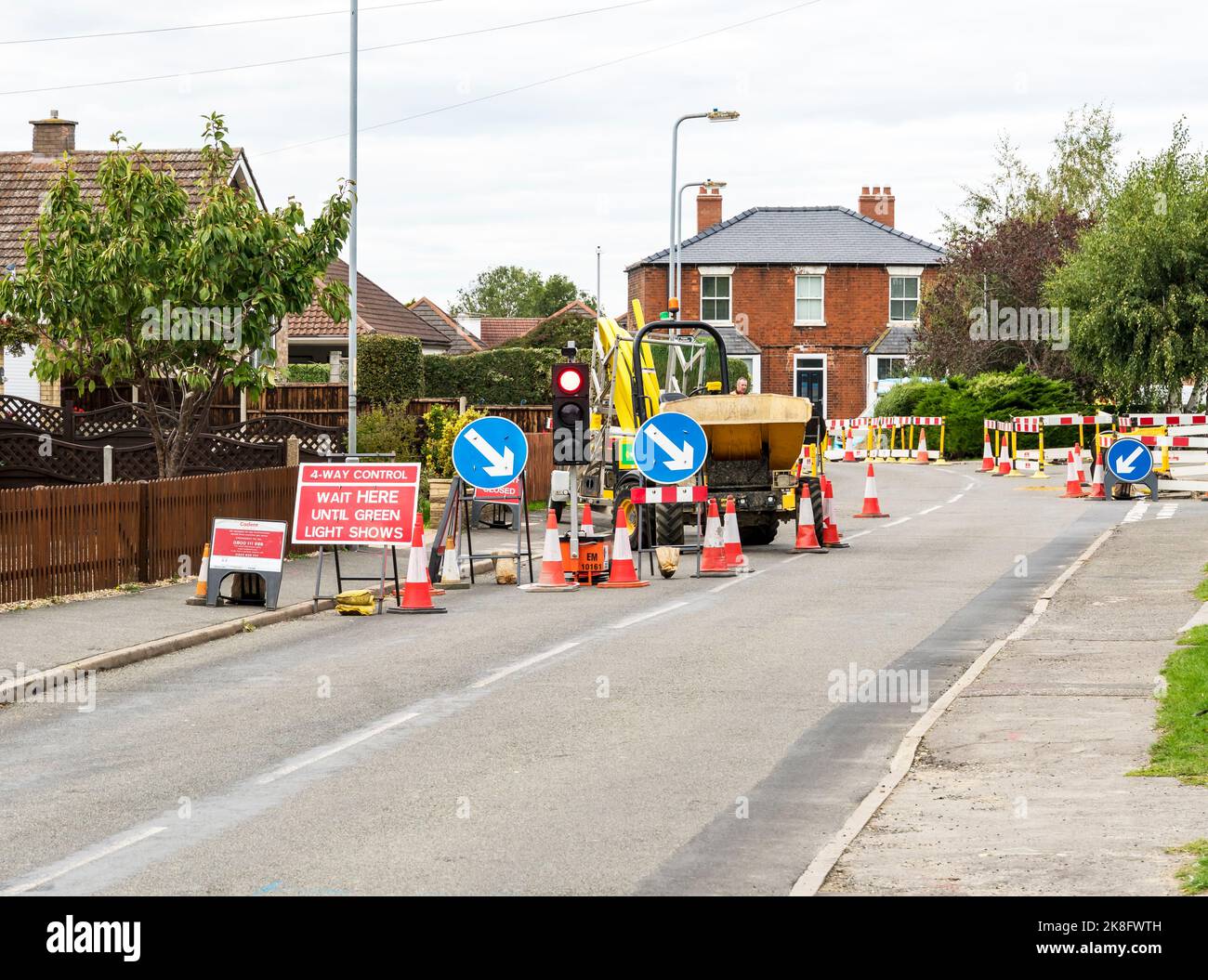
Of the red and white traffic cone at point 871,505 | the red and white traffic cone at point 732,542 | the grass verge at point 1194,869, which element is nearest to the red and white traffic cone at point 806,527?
the red and white traffic cone at point 732,542

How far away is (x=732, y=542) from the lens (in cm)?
2050

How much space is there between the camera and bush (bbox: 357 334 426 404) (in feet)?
129

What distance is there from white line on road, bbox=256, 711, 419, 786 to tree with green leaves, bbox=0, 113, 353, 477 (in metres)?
11.5

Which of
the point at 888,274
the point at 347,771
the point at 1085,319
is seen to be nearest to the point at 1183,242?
the point at 1085,319

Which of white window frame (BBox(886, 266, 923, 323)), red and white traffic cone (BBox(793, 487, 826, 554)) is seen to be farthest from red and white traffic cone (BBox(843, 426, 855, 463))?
red and white traffic cone (BBox(793, 487, 826, 554))

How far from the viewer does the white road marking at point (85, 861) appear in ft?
23.8

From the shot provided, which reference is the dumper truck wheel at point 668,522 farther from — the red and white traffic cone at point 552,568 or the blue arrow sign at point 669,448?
the red and white traffic cone at point 552,568

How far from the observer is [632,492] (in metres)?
20.1

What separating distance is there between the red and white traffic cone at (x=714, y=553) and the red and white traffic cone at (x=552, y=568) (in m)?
1.81

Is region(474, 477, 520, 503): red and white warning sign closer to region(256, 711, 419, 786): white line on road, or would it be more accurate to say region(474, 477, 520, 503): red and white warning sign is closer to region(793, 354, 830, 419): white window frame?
region(256, 711, 419, 786): white line on road

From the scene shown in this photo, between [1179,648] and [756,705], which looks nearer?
[756,705]

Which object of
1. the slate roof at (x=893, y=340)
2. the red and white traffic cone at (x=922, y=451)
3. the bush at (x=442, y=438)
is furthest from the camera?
the slate roof at (x=893, y=340)
